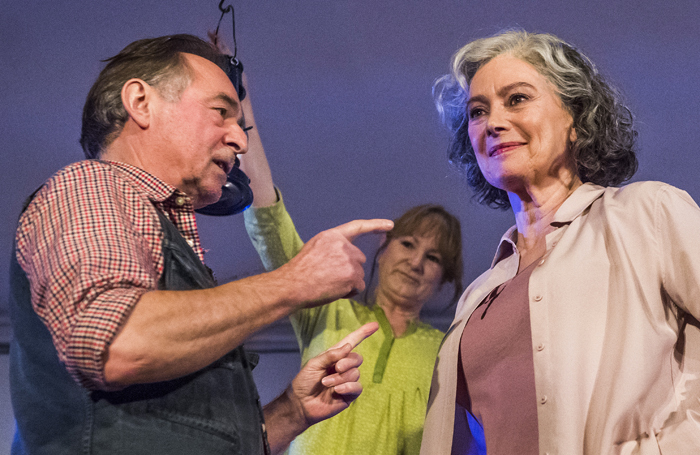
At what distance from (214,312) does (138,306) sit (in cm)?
11

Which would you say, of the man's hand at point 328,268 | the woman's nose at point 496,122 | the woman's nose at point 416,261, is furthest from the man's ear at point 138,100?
the woman's nose at point 416,261

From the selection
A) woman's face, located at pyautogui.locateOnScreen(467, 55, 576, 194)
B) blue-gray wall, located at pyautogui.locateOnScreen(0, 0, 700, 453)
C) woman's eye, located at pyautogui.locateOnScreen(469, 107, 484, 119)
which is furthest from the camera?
blue-gray wall, located at pyautogui.locateOnScreen(0, 0, 700, 453)

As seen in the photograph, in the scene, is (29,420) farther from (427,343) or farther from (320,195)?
(320,195)

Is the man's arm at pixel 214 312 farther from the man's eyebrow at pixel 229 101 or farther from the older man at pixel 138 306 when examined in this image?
the man's eyebrow at pixel 229 101

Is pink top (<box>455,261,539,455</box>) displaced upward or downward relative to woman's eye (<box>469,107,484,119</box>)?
downward

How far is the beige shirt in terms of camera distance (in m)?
1.14

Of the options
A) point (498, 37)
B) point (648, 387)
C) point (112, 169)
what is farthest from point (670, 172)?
point (112, 169)

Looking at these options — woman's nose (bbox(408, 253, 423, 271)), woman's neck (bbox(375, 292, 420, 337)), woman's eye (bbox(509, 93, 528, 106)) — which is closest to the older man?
woman's eye (bbox(509, 93, 528, 106))

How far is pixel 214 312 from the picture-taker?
3.09 ft

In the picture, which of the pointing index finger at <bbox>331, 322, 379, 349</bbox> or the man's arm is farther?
the pointing index finger at <bbox>331, 322, 379, 349</bbox>

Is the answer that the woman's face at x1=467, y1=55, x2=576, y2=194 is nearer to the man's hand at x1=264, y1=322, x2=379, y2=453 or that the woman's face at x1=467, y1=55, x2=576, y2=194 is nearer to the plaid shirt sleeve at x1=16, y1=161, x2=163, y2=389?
the man's hand at x1=264, y1=322, x2=379, y2=453

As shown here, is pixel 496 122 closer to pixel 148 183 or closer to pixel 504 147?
pixel 504 147

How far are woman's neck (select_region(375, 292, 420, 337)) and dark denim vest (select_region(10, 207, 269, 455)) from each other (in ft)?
4.34

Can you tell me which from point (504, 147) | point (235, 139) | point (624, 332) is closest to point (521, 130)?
point (504, 147)
